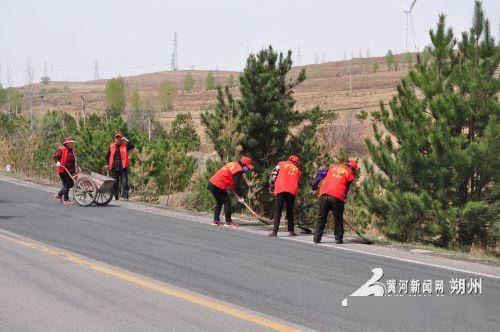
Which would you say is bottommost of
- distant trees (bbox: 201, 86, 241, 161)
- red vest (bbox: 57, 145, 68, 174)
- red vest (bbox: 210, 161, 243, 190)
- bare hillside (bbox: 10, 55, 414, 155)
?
red vest (bbox: 210, 161, 243, 190)

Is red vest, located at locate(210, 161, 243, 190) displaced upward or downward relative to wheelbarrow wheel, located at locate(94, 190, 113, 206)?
upward

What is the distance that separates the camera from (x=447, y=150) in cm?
1345

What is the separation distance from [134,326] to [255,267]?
3.29 m

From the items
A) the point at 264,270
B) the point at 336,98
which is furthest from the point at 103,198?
the point at 336,98

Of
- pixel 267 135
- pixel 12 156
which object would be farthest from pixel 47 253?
pixel 12 156

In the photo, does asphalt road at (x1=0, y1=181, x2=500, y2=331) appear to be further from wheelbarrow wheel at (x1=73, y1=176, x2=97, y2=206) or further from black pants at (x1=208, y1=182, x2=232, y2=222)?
wheelbarrow wheel at (x1=73, y1=176, x2=97, y2=206)

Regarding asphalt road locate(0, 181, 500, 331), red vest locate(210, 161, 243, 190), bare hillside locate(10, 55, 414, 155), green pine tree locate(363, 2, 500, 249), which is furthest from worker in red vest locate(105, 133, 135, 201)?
bare hillside locate(10, 55, 414, 155)

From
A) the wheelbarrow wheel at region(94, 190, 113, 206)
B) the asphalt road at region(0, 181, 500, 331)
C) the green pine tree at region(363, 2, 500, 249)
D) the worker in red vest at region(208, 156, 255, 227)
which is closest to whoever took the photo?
the asphalt road at region(0, 181, 500, 331)

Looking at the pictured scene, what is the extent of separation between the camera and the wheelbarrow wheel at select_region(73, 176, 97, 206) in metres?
17.5

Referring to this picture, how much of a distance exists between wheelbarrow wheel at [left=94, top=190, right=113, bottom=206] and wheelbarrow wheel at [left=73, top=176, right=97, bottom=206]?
0.29 metres

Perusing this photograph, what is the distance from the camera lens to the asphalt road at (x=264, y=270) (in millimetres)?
6609

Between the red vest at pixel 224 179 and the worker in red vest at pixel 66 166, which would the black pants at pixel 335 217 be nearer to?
the red vest at pixel 224 179

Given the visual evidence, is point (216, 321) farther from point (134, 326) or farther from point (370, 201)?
point (370, 201)

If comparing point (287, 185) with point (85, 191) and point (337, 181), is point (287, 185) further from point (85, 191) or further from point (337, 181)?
point (85, 191)
